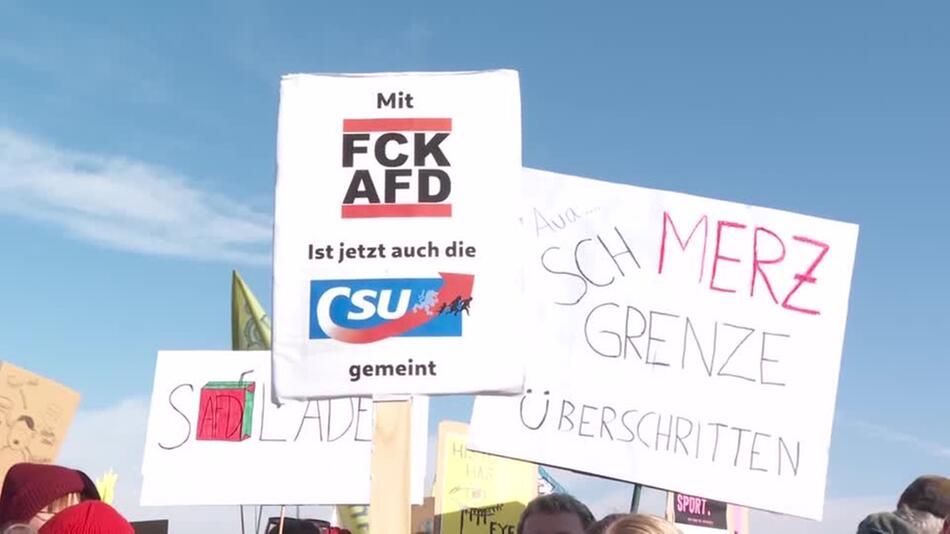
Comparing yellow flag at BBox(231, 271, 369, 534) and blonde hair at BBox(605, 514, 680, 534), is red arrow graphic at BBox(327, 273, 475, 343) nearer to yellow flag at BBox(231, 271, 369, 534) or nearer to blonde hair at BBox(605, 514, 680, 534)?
blonde hair at BBox(605, 514, 680, 534)

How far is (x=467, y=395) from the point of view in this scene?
123 inches

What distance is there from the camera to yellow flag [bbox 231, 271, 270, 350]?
9188 mm

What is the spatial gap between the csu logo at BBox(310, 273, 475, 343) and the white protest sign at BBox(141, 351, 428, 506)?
116 inches

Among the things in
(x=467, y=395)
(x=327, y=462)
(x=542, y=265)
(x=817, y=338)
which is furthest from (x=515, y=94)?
(x=327, y=462)

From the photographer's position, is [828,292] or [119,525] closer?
[119,525]

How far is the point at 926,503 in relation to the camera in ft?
13.1

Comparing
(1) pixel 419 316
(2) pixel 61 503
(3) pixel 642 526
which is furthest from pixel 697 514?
(2) pixel 61 503

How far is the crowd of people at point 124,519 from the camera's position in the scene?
8.26ft

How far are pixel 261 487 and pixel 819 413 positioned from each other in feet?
10.4

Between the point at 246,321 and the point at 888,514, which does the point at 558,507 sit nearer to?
the point at 888,514

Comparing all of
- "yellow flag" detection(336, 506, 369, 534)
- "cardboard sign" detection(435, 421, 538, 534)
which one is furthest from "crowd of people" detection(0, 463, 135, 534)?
"yellow flag" detection(336, 506, 369, 534)

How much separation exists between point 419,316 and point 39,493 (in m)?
1.24

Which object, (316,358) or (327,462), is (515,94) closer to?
(316,358)

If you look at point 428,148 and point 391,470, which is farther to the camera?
point 428,148
